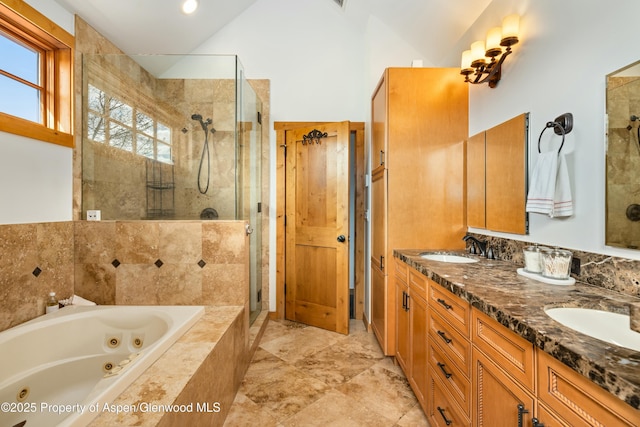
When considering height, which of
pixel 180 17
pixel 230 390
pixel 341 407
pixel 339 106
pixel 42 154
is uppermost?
pixel 180 17

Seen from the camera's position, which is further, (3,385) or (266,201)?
(266,201)

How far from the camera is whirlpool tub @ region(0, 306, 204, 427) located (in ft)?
4.20

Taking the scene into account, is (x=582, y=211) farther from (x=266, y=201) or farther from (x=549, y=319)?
(x=266, y=201)

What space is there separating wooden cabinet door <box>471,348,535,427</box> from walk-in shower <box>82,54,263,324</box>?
1763 millimetres

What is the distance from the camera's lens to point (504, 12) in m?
1.87

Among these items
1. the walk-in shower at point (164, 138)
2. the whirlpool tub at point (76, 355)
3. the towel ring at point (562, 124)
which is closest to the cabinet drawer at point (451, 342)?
the towel ring at point (562, 124)

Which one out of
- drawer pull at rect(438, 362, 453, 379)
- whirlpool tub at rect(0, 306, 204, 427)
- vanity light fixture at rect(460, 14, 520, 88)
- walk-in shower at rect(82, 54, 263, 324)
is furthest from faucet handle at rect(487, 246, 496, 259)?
whirlpool tub at rect(0, 306, 204, 427)

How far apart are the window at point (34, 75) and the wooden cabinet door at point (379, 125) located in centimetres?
227

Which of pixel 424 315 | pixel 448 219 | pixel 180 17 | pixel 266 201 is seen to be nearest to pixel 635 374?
pixel 424 315

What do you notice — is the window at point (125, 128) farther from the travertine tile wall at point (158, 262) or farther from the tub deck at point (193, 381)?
the tub deck at point (193, 381)

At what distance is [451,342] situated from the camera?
4.35 ft

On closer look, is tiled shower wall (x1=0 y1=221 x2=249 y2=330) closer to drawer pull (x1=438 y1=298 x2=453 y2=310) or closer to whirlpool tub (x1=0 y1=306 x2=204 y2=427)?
whirlpool tub (x1=0 y1=306 x2=204 y2=427)

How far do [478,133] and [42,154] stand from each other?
9.59 ft

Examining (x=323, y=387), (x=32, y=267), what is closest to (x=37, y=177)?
(x=32, y=267)
